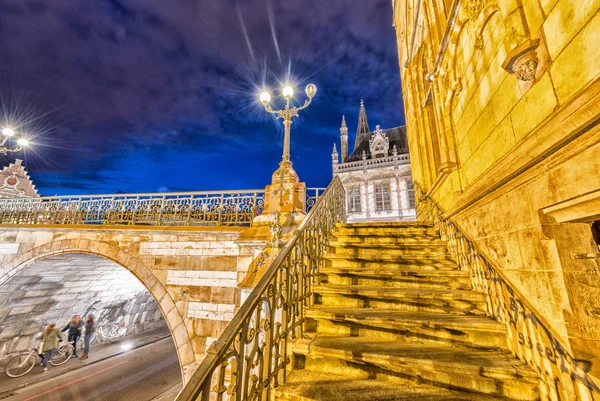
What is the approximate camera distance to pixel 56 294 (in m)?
11.9

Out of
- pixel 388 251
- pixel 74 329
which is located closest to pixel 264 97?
pixel 388 251

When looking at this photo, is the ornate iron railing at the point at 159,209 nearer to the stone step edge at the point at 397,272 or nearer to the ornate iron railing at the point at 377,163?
the stone step edge at the point at 397,272

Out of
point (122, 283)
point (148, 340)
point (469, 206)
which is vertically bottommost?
point (148, 340)

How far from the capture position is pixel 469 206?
3359mm

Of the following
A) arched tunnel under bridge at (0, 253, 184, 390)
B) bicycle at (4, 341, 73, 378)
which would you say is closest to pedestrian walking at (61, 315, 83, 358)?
bicycle at (4, 341, 73, 378)

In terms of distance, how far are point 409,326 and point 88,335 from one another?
16285mm

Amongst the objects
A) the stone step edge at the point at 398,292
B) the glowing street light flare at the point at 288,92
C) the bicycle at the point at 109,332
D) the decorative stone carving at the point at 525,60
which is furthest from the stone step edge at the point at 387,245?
the bicycle at the point at 109,332

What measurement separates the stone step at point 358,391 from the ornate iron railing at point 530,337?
459 mm

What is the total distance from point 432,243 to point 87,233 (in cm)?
1105

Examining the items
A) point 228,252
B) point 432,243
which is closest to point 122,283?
point 228,252

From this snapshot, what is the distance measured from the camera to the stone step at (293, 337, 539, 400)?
211 cm

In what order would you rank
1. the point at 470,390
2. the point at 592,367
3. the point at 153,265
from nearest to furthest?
the point at 592,367 < the point at 470,390 < the point at 153,265

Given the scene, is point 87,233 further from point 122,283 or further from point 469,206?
point 469,206

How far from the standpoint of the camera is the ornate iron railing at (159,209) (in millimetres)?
8180
